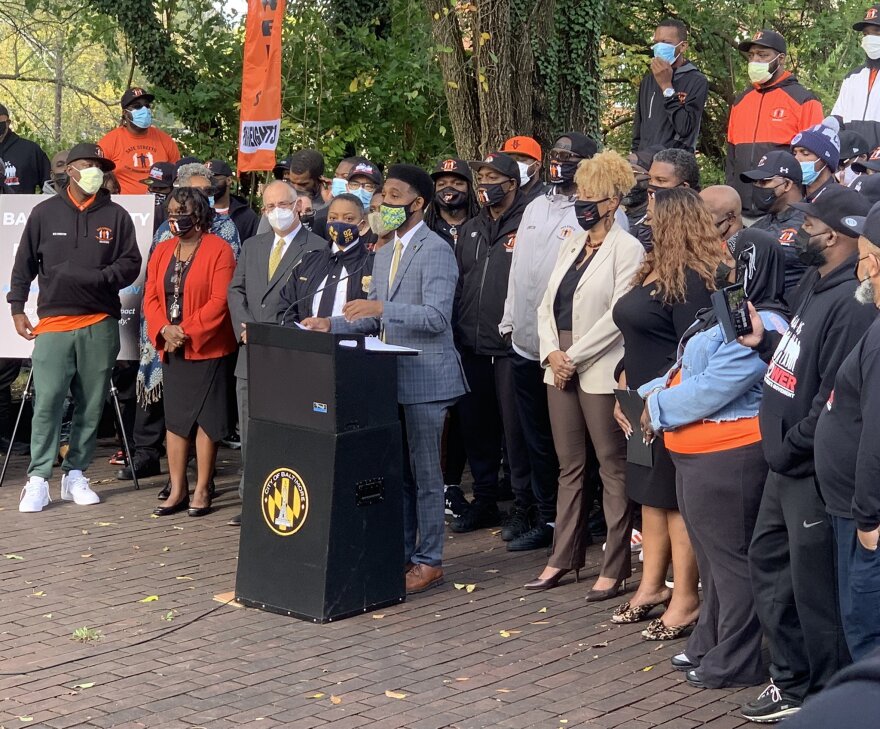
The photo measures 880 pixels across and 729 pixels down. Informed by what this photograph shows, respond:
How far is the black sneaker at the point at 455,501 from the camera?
29.3 ft

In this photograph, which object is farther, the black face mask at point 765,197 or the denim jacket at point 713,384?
the black face mask at point 765,197

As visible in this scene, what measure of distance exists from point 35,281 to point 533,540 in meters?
4.94

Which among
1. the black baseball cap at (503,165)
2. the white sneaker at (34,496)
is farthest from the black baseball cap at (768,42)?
the white sneaker at (34,496)

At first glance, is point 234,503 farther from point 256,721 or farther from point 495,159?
point 256,721

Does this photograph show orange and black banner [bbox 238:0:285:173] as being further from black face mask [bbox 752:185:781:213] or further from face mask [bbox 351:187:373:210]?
black face mask [bbox 752:185:781:213]

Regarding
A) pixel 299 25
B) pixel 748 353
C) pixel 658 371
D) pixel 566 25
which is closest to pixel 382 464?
pixel 658 371

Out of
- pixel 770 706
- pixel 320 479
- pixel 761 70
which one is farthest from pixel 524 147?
pixel 770 706

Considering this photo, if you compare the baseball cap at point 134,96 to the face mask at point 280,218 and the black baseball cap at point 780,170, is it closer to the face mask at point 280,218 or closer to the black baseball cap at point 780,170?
the face mask at point 280,218

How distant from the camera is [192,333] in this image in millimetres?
8922

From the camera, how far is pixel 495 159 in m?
8.37

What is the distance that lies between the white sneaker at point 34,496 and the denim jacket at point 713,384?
17.0 feet

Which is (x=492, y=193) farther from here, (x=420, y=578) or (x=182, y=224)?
(x=420, y=578)

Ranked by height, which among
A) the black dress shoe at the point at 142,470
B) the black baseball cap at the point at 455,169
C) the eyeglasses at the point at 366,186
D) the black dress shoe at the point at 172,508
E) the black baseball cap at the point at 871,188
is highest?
the black baseball cap at the point at 455,169

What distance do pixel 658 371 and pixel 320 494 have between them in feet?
6.05
